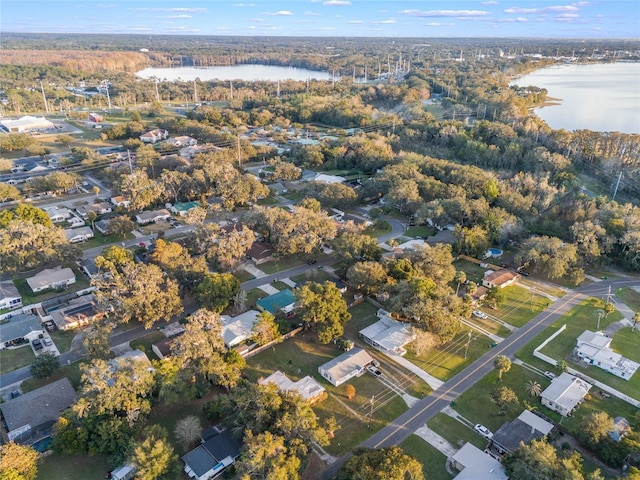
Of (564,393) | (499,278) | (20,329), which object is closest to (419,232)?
A: (499,278)

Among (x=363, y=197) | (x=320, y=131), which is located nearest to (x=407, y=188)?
(x=363, y=197)

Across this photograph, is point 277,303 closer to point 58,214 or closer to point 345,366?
point 345,366

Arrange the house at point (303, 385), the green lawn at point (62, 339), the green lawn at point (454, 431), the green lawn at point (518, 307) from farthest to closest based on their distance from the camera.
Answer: the green lawn at point (518, 307), the green lawn at point (62, 339), the house at point (303, 385), the green lawn at point (454, 431)

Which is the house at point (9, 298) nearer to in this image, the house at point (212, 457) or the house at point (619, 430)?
the house at point (212, 457)

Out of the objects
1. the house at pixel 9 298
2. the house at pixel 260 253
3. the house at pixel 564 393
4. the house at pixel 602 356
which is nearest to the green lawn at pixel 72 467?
the house at pixel 9 298

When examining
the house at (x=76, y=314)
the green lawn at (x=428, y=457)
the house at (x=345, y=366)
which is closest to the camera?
the green lawn at (x=428, y=457)

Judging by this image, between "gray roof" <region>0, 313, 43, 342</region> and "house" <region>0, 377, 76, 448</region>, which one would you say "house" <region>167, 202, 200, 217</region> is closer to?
"gray roof" <region>0, 313, 43, 342</region>

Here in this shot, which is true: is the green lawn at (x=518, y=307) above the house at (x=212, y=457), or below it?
above

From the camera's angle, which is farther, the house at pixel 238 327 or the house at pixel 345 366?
the house at pixel 238 327
